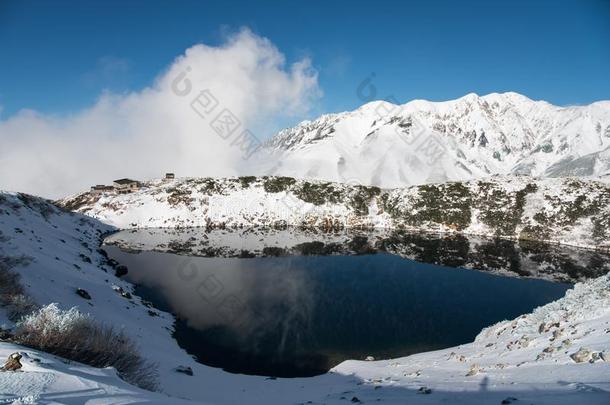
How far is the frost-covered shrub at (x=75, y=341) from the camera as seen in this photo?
13828 millimetres

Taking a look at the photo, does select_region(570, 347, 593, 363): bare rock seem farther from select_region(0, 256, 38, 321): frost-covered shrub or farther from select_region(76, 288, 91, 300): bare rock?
select_region(76, 288, 91, 300): bare rock

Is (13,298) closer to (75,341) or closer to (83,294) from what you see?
(75,341)

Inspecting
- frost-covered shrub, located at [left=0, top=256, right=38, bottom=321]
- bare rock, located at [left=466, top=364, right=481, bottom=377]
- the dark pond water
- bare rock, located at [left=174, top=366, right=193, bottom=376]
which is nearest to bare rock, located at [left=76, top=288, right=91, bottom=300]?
frost-covered shrub, located at [left=0, top=256, right=38, bottom=321]

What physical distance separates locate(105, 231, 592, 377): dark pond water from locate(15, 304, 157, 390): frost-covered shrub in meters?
14.0

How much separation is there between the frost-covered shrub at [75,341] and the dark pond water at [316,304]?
14.0m

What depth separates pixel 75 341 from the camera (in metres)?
14.4

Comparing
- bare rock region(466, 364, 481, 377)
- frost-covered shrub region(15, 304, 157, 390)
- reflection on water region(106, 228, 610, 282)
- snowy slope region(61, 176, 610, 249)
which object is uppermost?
snowy slope region(61, 176, 610, 249)

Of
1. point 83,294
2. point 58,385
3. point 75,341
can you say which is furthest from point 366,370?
point 83,294

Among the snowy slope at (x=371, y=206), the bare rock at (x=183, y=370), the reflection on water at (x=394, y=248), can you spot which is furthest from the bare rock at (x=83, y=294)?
the snowy slope at (x=371, y=206)

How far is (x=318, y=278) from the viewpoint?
54.2 m

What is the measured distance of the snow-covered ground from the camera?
10312 mm

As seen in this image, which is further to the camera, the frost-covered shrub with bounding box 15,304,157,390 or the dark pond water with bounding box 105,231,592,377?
the dark pond water with bounding box 105,231,592,377

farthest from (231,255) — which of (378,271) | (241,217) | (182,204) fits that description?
(182,204)

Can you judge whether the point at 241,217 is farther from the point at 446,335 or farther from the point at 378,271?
the point at 446,335
